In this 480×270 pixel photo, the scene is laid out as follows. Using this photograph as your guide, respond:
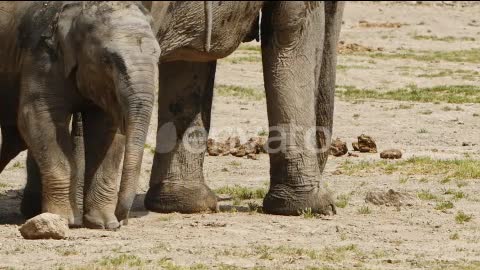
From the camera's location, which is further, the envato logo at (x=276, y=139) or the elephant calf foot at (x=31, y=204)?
the envato logo at (x=276, y=139)

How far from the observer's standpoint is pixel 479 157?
49.3 ft

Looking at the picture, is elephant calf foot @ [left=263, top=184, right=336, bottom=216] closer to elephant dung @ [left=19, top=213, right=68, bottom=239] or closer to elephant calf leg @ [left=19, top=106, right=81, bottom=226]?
elephant calf leg @ [left=19, top=106, right=81, bottom=226]

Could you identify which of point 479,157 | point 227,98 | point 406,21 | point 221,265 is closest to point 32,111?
point 221,265

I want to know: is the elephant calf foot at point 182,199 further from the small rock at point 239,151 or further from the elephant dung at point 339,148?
the elephant dung at point 339,148

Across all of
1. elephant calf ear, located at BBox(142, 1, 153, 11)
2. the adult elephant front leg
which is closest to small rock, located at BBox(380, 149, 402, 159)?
the adult elephant front leg

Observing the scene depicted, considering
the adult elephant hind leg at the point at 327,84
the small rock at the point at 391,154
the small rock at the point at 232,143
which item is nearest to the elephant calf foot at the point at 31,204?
the adult elephant hind leg at the point at 327,84

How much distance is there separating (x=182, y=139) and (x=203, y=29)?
1187 mm

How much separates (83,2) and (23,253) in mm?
1702

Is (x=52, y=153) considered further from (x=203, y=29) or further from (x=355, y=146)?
(x=355, y=146)

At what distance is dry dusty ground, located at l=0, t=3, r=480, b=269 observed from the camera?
31.3ft

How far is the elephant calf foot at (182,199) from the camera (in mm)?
11867

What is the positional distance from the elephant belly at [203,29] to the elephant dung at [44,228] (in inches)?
63.7

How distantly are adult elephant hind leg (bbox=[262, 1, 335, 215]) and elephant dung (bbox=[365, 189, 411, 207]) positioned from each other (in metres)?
0.51

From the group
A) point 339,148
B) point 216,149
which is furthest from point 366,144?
point 216,149
